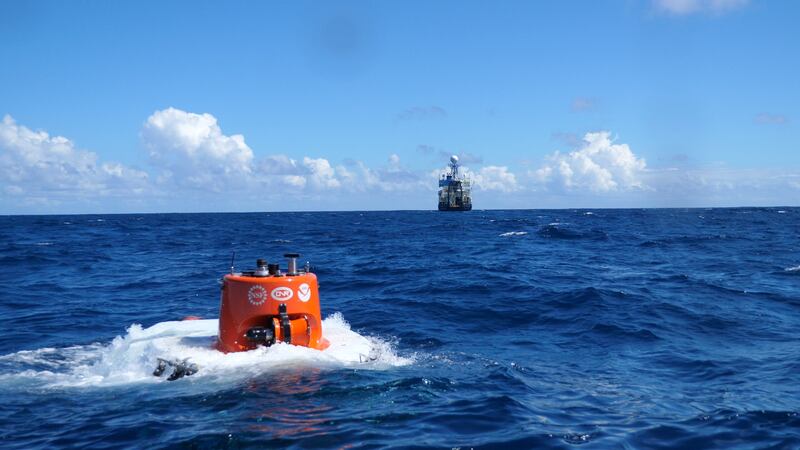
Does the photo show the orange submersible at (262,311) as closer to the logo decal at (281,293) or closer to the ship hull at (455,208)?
the logo decal at (281,293)

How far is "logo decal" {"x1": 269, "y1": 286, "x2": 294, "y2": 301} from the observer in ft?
32.9

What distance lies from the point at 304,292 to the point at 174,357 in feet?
7.44

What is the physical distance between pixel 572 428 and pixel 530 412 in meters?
0.72

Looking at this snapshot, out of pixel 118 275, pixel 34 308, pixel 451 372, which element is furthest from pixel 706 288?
pixel 118 275

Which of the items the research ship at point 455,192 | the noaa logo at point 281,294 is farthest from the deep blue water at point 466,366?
the research ship at point 455,192

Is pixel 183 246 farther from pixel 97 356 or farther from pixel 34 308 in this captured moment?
pixel 97 356

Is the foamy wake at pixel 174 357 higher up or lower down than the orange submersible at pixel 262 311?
lower down

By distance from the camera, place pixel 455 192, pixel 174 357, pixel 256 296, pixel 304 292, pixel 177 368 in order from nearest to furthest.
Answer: pixel 177 368 < pixel 174 357 < pixel 256 296 < pixel 304 292 < pixel 455 192

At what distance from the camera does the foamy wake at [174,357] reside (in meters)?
9.36

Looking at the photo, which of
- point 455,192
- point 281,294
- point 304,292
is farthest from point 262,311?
point 455,192

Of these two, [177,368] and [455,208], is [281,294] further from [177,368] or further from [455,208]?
[455,208]

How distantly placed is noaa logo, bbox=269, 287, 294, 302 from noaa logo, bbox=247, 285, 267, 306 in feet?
0.40

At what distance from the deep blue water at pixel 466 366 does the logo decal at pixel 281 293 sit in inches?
48.0

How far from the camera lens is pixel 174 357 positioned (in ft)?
31.8
